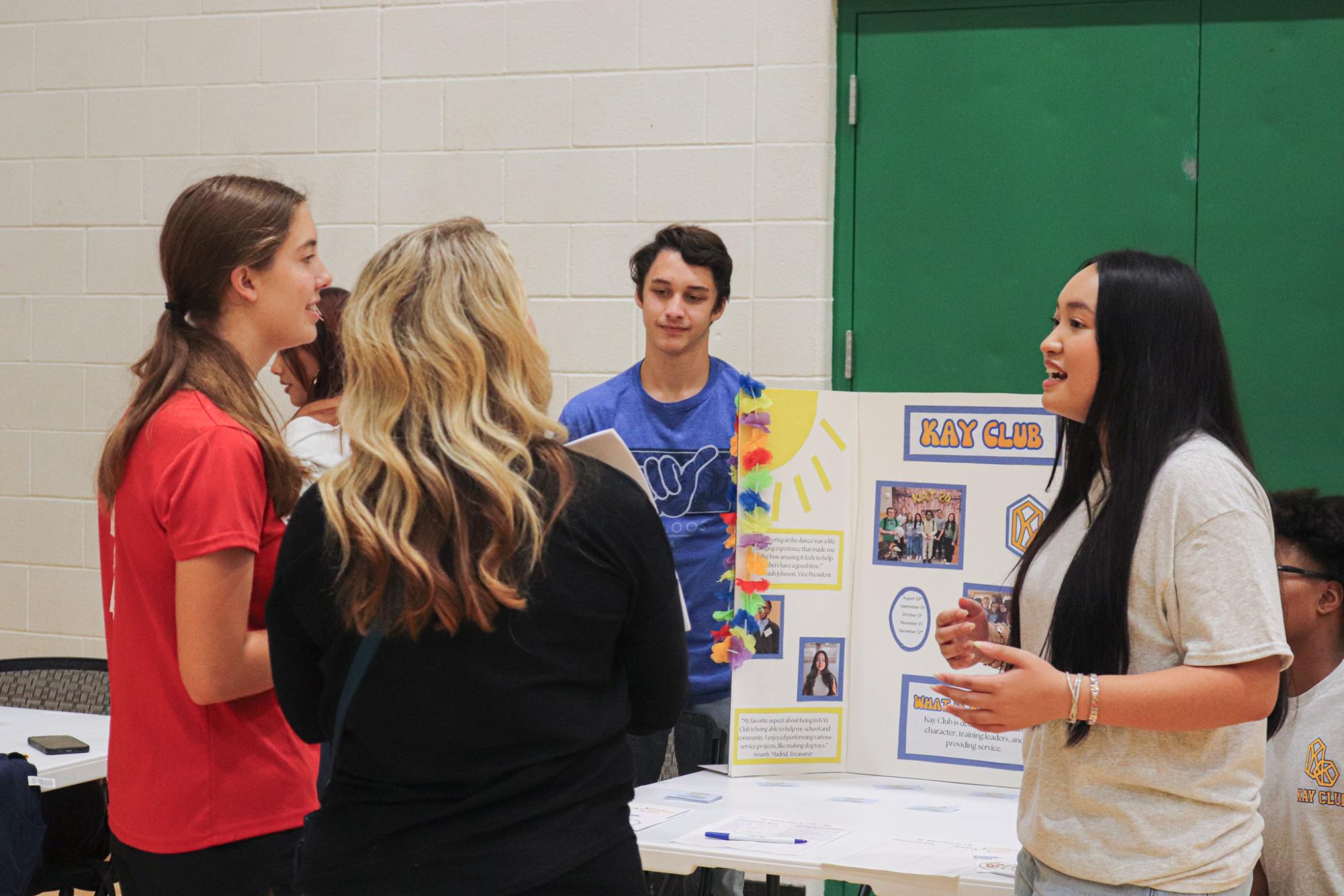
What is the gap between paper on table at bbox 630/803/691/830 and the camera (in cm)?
217

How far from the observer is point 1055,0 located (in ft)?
11.8

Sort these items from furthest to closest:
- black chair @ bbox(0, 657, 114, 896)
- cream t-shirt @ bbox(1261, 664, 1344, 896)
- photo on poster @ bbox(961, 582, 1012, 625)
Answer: black chair @ bbox(0, 657, 114, 896) → photo on poster @ bbox(961, 582, 1012, 625) → cream t-shirt @ bbox(1261, 664, 1344, 896)

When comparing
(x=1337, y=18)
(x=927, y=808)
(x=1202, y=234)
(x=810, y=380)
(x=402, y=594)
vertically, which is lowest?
(x=927, y=808)

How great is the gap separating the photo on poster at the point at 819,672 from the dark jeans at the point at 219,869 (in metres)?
1.06

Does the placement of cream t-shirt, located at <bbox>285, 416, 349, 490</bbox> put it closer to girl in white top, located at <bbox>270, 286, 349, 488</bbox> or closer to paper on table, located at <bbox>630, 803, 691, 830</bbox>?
girl in white top, located at <bbox>270, 286, 349, 488</bbox>

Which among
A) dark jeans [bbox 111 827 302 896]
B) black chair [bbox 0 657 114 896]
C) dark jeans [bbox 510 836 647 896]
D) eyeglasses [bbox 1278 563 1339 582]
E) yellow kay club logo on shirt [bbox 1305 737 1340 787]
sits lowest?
black chair [bbox 0 657 114 896]

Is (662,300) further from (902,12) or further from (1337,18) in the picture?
(1337,18)

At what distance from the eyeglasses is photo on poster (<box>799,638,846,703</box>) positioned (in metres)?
0.80

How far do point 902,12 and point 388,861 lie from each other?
10.0ft

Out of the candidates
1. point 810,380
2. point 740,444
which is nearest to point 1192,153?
point 810,380

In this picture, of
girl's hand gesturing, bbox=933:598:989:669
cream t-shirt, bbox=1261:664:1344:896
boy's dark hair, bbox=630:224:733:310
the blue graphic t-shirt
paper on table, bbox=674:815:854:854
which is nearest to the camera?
girl's hand gesturing, bbox=933:598:989:669

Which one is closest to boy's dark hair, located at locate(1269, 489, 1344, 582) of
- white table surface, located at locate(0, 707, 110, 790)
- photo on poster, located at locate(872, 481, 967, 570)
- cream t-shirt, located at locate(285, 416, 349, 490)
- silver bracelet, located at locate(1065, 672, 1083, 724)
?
photo on poster, located at locate(872, 481, 967, 570)

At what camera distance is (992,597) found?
2395 millimetres

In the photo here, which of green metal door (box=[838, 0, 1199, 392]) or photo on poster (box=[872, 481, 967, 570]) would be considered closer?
photo on poster (box=[872, 481, 967, 570])
